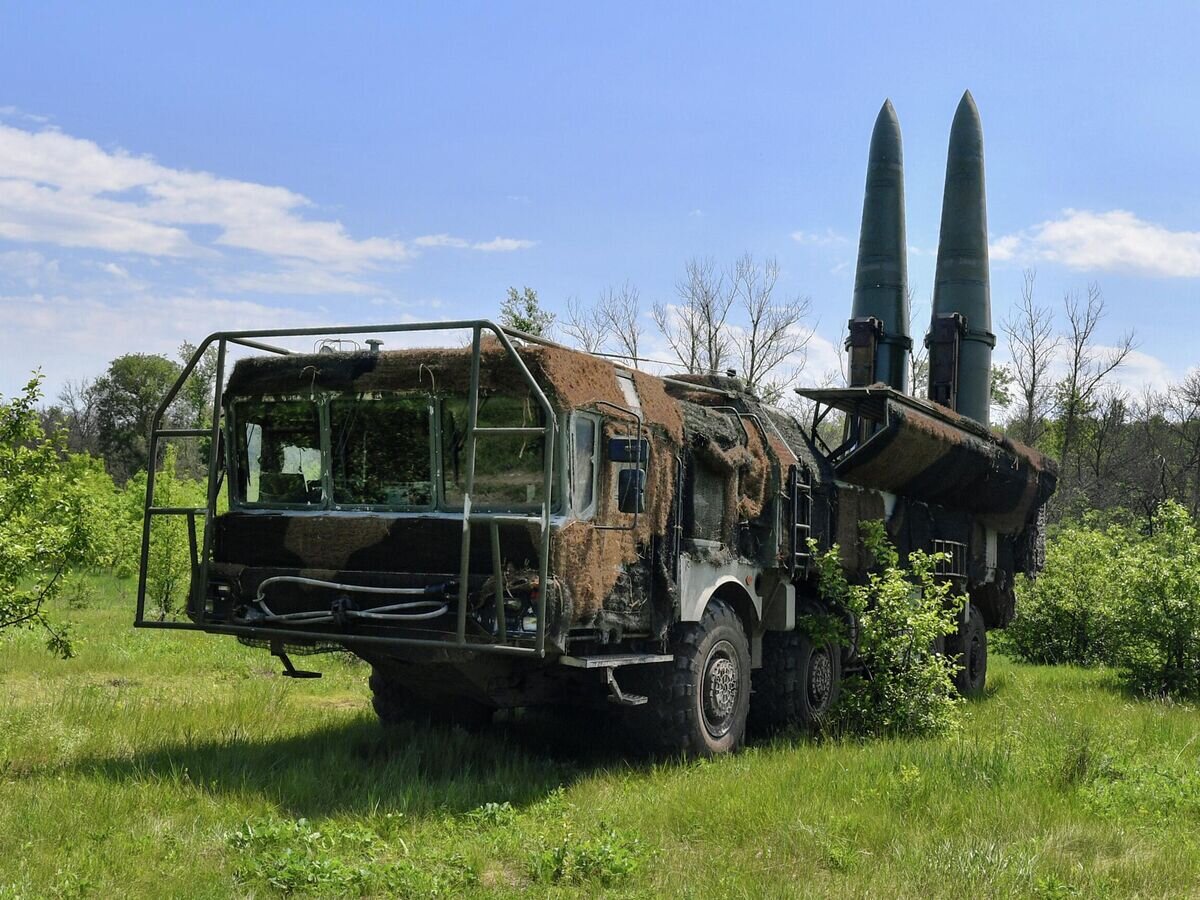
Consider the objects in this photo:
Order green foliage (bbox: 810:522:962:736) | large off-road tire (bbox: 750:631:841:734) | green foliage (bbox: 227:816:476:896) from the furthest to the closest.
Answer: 1. large off-road tire (bbox: 750:631:841:734)
2. green foliage (bbox: 810:522:962:736)
3. green foliage (bbox: 227:816:476:896)

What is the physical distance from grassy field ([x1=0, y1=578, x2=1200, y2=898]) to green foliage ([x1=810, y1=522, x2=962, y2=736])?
510 mm

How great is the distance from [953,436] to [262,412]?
741 centimetres

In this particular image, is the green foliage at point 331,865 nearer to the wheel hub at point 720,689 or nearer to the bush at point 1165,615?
the wheel hub at point 720,689

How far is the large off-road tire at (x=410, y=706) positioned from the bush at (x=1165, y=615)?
26.7ft

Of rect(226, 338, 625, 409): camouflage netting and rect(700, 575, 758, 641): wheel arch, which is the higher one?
rect(226, 338, 625, 409): camouflage netting

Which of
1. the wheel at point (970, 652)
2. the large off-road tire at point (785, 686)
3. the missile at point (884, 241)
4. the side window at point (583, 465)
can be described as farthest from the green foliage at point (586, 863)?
the missile at point (884, 241)

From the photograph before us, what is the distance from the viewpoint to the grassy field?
6.12m

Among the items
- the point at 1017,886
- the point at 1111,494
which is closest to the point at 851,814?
the point at 1017,886

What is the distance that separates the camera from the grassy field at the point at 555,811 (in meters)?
6.12

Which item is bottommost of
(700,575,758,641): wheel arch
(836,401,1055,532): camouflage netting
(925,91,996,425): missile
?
(700,575,758,641): wheel arch

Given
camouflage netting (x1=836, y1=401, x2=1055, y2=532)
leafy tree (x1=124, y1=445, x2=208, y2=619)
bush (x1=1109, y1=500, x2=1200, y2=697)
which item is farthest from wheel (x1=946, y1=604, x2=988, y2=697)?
leafy tree (x1=124, y1=445, x2=208, y2=619)

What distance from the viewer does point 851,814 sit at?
7.27 m

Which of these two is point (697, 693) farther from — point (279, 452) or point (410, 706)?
point (279, 452)

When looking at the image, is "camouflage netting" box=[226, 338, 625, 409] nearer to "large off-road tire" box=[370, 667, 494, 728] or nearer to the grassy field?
the grassy field
